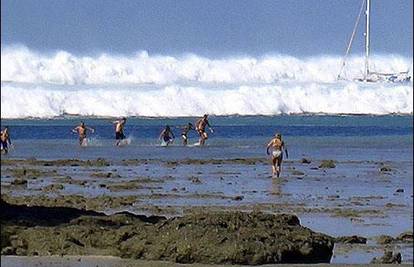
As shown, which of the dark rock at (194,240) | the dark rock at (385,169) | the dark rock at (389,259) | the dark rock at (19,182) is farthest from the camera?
the dark rock at (385,169)

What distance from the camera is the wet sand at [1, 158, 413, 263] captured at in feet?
57.1

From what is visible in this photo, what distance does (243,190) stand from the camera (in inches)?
942

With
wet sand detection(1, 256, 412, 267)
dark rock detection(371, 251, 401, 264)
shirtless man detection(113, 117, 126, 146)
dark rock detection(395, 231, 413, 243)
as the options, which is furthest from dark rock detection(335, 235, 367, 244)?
shirtless man detection(113, 117, 126, 146)

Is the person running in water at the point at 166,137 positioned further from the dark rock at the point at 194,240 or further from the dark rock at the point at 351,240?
the dark rock at the point at 194,240

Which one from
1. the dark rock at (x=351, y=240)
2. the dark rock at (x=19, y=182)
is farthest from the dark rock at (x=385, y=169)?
the dark rock at (x=351, y=240)

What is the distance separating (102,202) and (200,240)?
7.98 metres

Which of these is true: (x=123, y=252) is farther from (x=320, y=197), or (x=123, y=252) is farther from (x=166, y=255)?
(x=320, y=197)

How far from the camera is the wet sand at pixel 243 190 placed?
57.1 ft

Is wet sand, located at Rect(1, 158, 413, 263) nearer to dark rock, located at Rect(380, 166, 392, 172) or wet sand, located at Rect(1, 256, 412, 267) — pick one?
dark rock, located at Rect(380, 166, 392, 172)

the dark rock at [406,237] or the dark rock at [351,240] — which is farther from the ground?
the dark rock at [406,237]

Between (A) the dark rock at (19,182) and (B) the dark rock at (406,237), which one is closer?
(B) the dark rock at (406,237)

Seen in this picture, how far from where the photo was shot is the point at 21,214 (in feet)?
51.0

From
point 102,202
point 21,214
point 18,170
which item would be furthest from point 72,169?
point 21,214

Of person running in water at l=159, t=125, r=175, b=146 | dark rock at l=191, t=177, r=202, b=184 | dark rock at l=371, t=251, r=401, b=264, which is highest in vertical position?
person running in water at l=159, t=125, r=175, b=146
